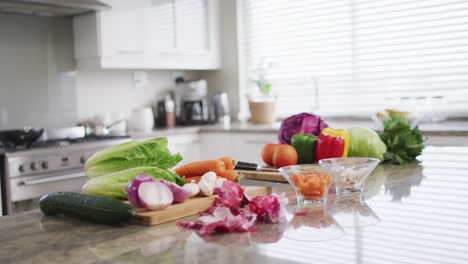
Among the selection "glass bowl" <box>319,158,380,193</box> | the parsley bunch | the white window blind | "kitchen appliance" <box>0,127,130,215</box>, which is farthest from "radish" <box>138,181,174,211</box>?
the white window blind

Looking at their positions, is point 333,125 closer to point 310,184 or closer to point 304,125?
→ point 304,125

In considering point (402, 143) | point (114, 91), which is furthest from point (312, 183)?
point (114, 91)

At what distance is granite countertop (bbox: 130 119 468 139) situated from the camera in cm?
303

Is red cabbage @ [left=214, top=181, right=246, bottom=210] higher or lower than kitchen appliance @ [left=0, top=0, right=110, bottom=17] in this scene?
lower

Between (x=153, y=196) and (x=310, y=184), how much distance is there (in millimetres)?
366

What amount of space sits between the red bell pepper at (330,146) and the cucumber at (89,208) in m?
0.90

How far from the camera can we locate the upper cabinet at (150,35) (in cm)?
379

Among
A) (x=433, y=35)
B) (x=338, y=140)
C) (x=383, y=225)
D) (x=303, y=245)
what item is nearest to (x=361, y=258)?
(x=303, y=245)

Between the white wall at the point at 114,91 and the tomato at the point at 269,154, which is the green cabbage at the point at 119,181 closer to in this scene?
the tomato at the point at 269,154

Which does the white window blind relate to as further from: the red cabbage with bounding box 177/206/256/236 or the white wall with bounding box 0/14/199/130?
the red cabbage with bounding box 177/206/256/236

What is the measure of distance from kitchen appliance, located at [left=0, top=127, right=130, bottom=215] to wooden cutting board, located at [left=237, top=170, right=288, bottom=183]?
1.69 metres

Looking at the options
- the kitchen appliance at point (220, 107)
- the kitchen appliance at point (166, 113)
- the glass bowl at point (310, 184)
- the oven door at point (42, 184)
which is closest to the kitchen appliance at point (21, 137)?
the oven door at point (42, 184)

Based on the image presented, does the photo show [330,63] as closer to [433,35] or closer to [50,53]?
[433,35]

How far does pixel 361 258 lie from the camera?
859mm
